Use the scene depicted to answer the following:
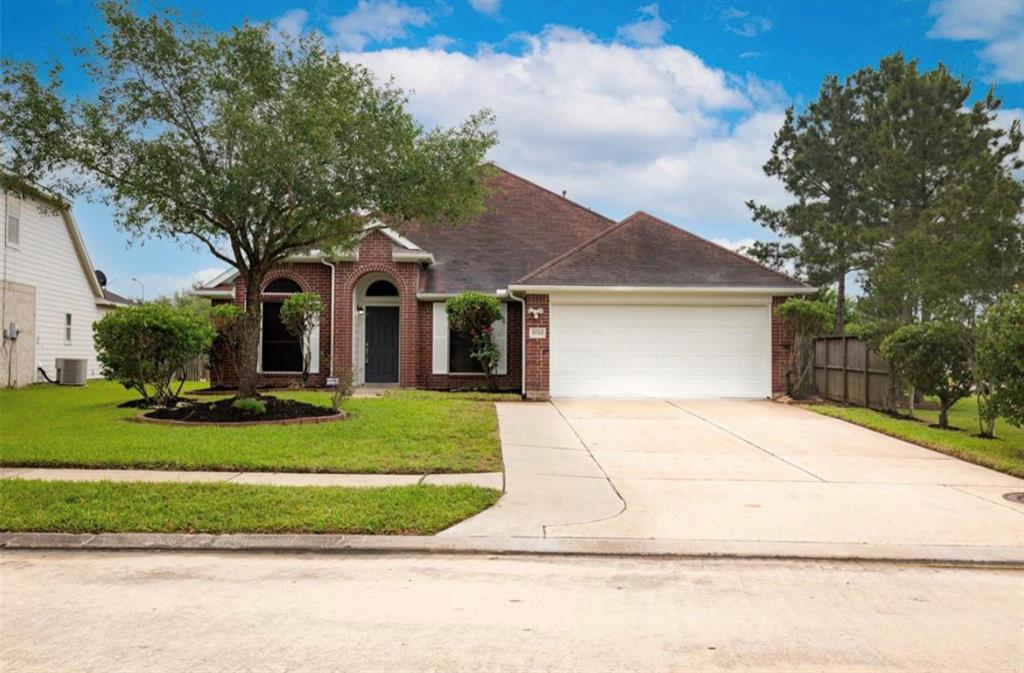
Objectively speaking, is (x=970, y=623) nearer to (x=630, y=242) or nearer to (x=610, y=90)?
(x=610, y=90)

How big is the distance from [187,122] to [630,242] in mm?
10851

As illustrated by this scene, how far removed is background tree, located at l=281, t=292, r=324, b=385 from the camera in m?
18.0

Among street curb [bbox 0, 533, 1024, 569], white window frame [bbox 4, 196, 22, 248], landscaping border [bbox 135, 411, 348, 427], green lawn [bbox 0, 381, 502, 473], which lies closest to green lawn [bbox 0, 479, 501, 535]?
street curb [bbox 0, 533, 1024, 569]

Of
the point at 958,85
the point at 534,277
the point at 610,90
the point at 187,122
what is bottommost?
the point at 534,277

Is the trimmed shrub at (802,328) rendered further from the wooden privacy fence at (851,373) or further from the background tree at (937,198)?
the background tree at (937,198)

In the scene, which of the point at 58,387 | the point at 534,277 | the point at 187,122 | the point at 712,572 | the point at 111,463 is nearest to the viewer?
the point at 712,572

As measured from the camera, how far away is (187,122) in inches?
471

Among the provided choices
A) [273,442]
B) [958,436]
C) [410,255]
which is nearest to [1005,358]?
[958,436]

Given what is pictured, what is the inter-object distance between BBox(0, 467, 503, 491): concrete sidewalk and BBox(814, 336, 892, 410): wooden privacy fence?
10086 millimetres

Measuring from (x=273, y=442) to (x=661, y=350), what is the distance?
1039 centimetres

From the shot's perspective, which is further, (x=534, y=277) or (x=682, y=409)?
(x=534, y=277)

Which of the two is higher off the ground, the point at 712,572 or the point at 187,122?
the point at 187,122

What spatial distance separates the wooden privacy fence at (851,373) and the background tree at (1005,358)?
4.32m

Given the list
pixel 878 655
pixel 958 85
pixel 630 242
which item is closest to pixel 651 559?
pixel 878 655
